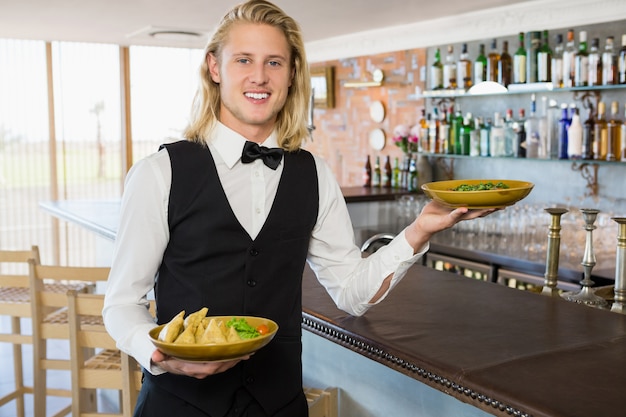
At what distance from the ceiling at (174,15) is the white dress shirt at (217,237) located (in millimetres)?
3401

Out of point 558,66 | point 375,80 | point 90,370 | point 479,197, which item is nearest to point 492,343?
point 479,197

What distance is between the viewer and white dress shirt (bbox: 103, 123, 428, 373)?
159 centimetres

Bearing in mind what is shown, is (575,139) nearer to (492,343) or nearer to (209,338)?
(492,343)

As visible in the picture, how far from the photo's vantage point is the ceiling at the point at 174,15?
505 cm

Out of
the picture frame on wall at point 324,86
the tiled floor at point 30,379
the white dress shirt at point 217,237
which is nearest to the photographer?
the white dress shirt at point 217,237

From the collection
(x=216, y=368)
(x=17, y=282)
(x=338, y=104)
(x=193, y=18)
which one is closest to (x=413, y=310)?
(x=216, y=368)

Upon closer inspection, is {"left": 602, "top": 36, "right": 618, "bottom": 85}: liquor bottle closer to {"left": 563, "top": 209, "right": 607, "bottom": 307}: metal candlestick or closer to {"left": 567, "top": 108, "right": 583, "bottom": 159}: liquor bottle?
{"left": 567, "top": 108, "right": 583, "bottom": 159}: liquor bottle

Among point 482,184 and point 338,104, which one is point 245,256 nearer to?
point 482,184

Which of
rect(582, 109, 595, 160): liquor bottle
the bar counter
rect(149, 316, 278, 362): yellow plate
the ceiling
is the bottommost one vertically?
the bar counter

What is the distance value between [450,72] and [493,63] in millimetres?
487

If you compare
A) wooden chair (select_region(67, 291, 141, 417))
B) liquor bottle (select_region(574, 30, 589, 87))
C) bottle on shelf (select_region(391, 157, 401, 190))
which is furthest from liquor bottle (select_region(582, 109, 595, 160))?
wooden chair (select_region(67, 291, 141, 417))

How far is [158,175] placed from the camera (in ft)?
5.34

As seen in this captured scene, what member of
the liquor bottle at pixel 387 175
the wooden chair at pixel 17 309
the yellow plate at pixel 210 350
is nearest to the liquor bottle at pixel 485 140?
the liquor bottle at pixel 387 175

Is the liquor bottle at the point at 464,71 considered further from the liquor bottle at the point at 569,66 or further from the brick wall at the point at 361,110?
the liquor bottle at the point at 569,66
